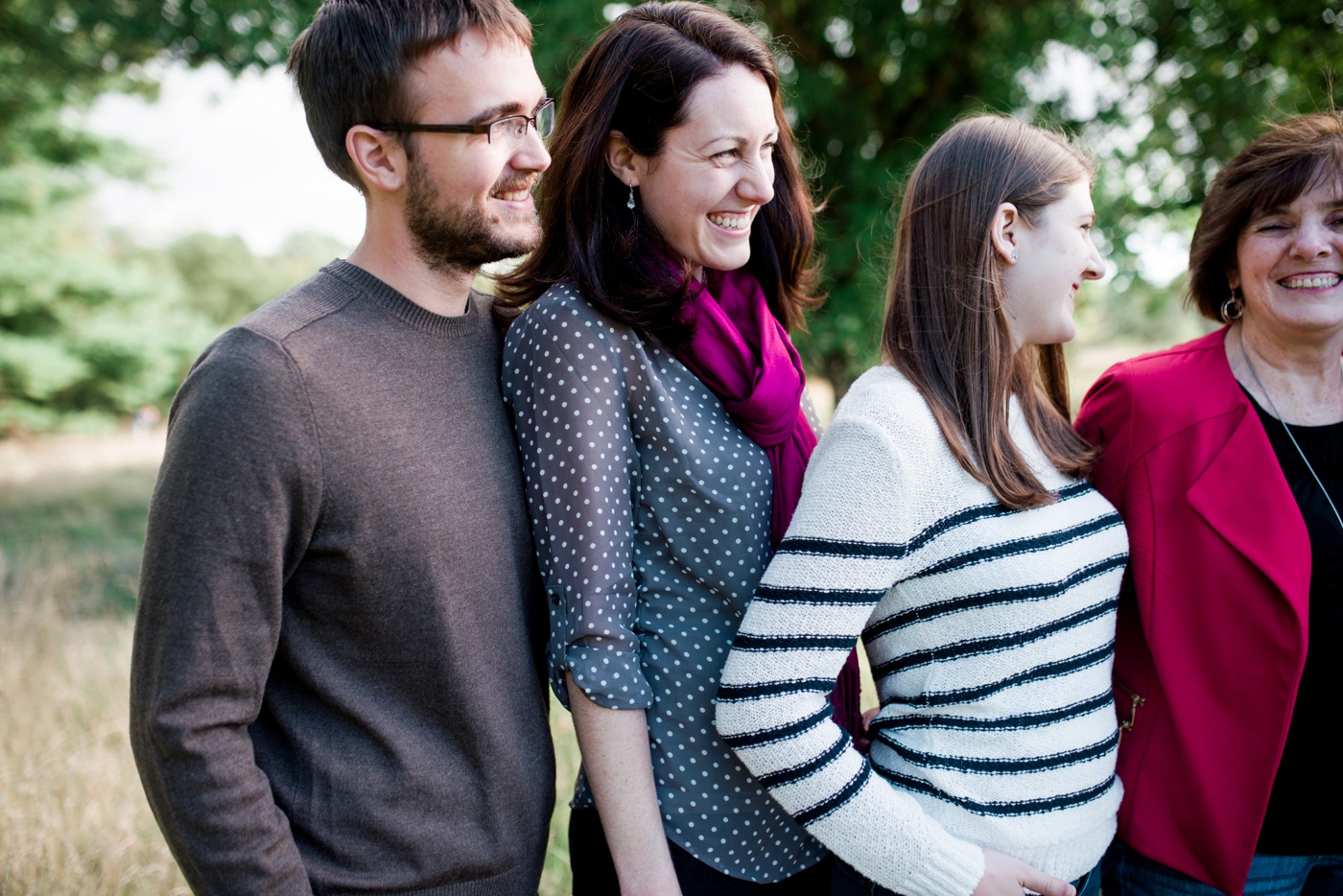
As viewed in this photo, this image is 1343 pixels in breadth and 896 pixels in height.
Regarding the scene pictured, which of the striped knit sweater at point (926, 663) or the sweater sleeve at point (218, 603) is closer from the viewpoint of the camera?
the sweater sleeve at point (218, 603)

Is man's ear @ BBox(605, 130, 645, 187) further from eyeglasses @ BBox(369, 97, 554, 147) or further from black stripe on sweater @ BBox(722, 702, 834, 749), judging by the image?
black stripe on sweater @ BBox(722, 702, 834, 749)

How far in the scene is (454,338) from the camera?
1.57m

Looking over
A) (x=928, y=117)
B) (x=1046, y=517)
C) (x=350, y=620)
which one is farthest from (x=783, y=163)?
(x=928, y=117)

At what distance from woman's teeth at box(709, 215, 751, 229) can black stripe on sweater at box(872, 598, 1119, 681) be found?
774mm

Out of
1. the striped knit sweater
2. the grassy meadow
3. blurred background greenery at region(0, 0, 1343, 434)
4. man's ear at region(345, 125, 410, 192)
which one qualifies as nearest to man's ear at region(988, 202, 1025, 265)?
the striped knit sweater

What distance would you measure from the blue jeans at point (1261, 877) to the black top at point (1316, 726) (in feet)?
0.08

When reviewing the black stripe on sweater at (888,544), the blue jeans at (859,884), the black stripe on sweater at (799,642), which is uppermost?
the black stripe on sweater at (888,544)

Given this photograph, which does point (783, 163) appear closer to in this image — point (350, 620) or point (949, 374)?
point (949, 374)

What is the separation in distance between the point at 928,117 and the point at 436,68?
580 cm

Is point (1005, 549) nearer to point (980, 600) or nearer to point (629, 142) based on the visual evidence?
point (980, 600)

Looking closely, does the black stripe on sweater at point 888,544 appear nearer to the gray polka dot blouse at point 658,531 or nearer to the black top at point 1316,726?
the gray polka dot blouse at point 658,531

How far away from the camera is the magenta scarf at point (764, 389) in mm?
1594

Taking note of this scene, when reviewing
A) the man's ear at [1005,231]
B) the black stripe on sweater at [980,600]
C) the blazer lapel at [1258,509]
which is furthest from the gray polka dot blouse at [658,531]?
the blazer lapel at [1258,509]

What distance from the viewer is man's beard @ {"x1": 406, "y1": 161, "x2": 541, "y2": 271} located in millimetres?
1507
